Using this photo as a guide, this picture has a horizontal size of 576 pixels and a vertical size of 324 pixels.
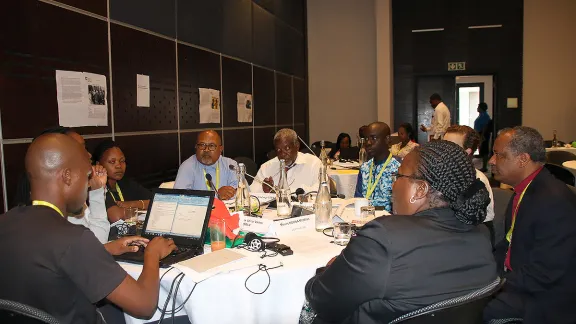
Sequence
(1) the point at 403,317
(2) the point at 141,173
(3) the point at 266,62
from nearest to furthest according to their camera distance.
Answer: (1) the point at 403,317 < (2) the point at 141,173 < (3) the point at 266,62

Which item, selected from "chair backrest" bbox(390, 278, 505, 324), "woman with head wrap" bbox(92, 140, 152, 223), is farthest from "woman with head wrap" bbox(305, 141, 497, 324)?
"woman with head wrap" bbox(92, 140, 152, 223)

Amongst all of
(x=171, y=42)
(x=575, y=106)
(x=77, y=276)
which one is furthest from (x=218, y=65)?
(x=575, y=106)

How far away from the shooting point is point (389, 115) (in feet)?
34.9

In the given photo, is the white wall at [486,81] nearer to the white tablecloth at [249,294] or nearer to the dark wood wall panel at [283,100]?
the dark wood wall panel at [283,100]

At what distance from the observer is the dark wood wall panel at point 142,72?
13.7ft

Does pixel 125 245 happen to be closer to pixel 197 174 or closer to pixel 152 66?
pixel 197 174

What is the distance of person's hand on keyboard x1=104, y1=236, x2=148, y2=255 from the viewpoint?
2.09 m

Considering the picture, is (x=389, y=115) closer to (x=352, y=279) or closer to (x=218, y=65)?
(x=218, y=65)

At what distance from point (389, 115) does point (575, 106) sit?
4.29 meters

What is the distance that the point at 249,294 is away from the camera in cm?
190

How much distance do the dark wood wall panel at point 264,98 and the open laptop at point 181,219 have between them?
5.13 metres

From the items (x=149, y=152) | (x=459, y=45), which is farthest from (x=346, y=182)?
(x=459, y=45)

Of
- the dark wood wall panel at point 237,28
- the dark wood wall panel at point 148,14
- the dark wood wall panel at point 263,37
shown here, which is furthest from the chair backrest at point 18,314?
the dark wood wall panel at point 263,37

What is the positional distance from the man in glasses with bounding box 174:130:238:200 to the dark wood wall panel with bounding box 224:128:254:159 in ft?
7.26
